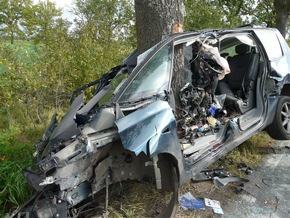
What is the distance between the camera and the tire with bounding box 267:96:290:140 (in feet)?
14.4

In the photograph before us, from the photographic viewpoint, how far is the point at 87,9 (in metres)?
31.5

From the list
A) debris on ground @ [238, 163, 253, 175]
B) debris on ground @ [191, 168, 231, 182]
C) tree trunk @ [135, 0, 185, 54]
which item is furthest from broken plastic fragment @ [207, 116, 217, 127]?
tree trunk @ [135, 0, 185, 54]

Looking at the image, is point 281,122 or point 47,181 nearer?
point 47,181

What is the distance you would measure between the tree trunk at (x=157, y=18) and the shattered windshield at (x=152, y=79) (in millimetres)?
724

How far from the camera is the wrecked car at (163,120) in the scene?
2.37 metres

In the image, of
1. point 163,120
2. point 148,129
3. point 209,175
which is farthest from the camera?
point 209,175

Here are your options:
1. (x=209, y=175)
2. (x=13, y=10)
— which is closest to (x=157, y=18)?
(x=209, y=175)

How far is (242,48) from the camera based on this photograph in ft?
16.5

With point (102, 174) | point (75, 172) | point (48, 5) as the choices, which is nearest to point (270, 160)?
point (102, 174)

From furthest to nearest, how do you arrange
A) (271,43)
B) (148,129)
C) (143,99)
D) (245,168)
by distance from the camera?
(271,43), (245,168), (143,99), (148,129)

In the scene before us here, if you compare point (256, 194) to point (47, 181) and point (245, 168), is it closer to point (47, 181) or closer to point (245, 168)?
point (245, 168)

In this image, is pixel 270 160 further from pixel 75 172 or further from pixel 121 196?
pixel 75 172

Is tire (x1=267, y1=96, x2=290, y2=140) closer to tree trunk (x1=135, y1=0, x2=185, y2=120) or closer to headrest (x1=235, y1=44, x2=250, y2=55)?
headrest (x1=235, y1=44, x2=250, y2=55)

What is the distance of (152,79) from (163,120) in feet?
2.02
